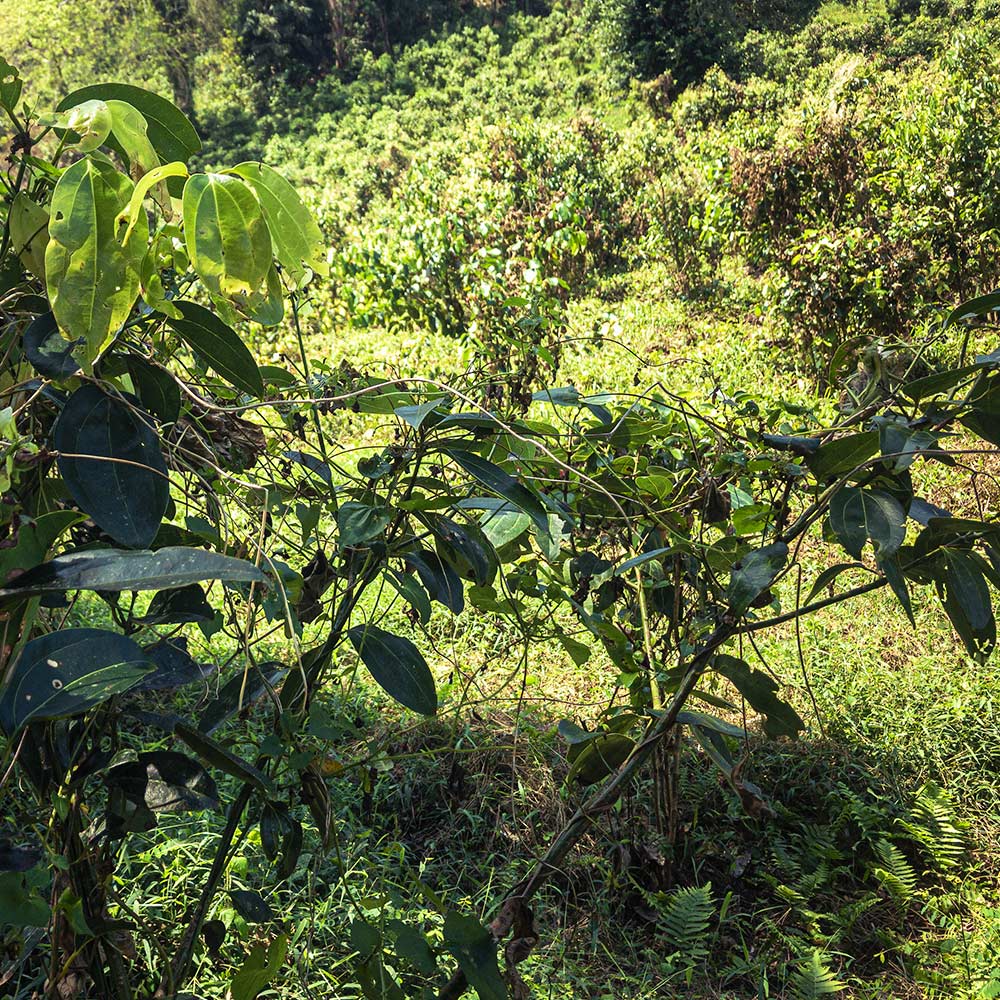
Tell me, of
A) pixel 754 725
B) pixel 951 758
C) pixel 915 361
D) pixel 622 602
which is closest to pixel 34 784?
pixel 915 361

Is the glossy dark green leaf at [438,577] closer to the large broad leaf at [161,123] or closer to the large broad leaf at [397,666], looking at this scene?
the large broad leaf at [397,666]

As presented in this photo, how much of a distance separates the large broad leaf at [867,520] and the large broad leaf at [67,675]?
549 mm

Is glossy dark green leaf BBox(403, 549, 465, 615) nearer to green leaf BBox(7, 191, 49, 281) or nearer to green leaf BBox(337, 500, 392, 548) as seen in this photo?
green leaf BBox(337, 500, 392, 548)

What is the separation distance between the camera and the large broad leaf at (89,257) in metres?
0.51

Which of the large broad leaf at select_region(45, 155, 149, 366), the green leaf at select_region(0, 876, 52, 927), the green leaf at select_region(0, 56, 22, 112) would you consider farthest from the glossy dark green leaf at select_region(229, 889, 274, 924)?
the green leaf at select_region(0, 56, 22, 112)

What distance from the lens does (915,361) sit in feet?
2.90

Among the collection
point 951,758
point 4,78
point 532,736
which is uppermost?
point 4,78

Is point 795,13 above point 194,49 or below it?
below

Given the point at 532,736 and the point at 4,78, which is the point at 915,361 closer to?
the point at 4,78

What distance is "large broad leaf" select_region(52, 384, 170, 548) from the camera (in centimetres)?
58

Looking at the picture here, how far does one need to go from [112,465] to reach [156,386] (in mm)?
86

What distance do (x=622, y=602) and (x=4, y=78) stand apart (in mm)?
1342

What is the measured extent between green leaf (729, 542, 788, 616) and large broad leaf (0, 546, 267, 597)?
433 millimetres

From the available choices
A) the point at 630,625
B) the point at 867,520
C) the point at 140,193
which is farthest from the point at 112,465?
the point at 630,625
